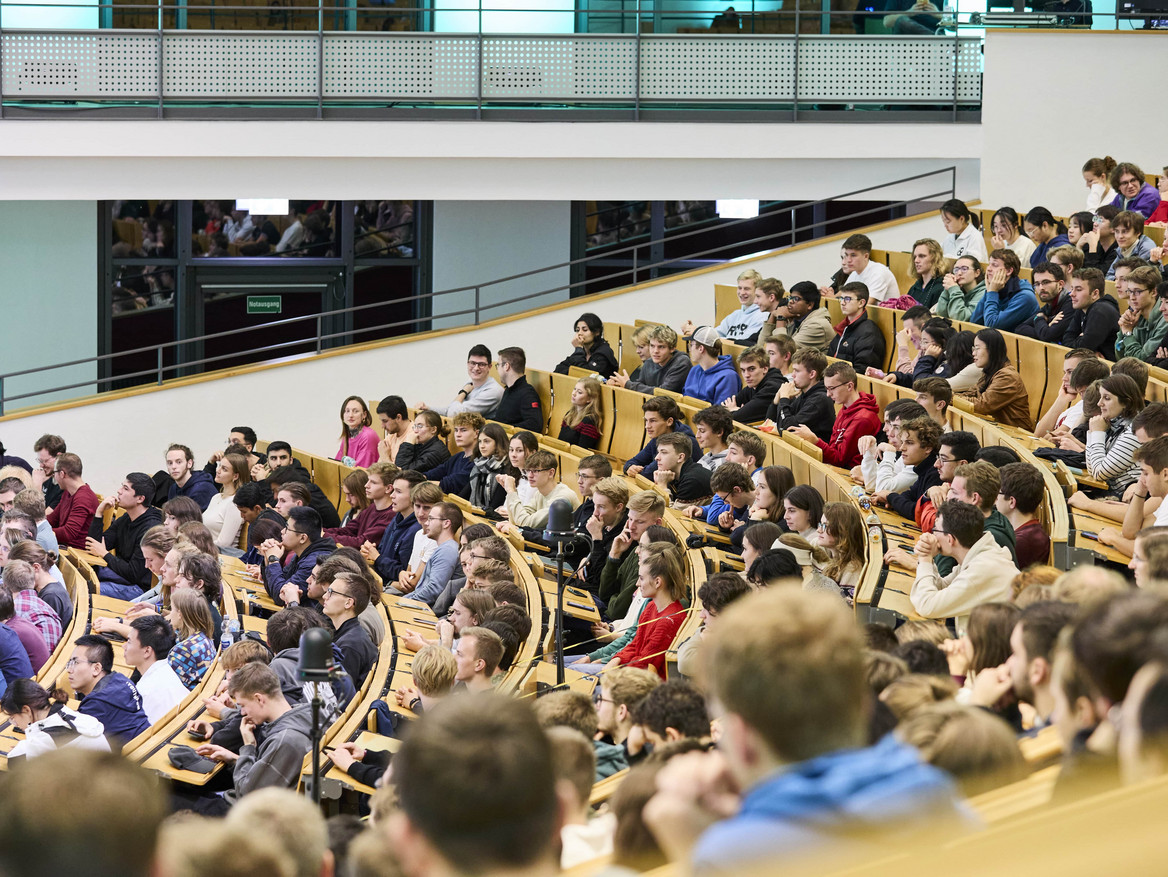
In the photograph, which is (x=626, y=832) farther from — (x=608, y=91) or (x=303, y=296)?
(x=303, y=296)

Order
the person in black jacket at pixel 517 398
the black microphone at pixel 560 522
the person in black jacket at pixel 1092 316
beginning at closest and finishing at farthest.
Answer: the black microphone at pixel 560 522, the person in black jacket at pixel 1092 316, the person in black jacket at pixel 517 398

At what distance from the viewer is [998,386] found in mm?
6879

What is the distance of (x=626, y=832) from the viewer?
1957 millimetres

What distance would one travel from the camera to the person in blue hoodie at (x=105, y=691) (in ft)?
16.9

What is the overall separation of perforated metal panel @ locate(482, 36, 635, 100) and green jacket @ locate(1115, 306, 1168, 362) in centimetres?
550

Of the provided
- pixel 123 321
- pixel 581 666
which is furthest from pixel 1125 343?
pixel 123 321

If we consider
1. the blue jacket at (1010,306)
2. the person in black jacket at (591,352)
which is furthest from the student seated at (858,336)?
the person in black jacket at (591,352)

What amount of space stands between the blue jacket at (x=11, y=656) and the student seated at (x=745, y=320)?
4853mm

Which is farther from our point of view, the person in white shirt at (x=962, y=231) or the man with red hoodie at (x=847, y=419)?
the person in white shirt at (x=962, y=231)

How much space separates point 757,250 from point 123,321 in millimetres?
6192

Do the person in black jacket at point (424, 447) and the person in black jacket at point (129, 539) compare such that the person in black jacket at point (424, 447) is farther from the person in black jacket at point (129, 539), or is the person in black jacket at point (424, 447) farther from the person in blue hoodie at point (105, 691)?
the person in blue hoodie at point (105, 691)

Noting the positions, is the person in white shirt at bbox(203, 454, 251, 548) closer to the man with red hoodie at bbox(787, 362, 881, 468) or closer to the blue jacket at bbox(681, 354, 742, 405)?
the blue jacket at bbox(681, 354, 742, 405)

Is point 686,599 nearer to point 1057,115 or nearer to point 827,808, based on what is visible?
point 827,808

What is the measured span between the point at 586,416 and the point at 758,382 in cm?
122
